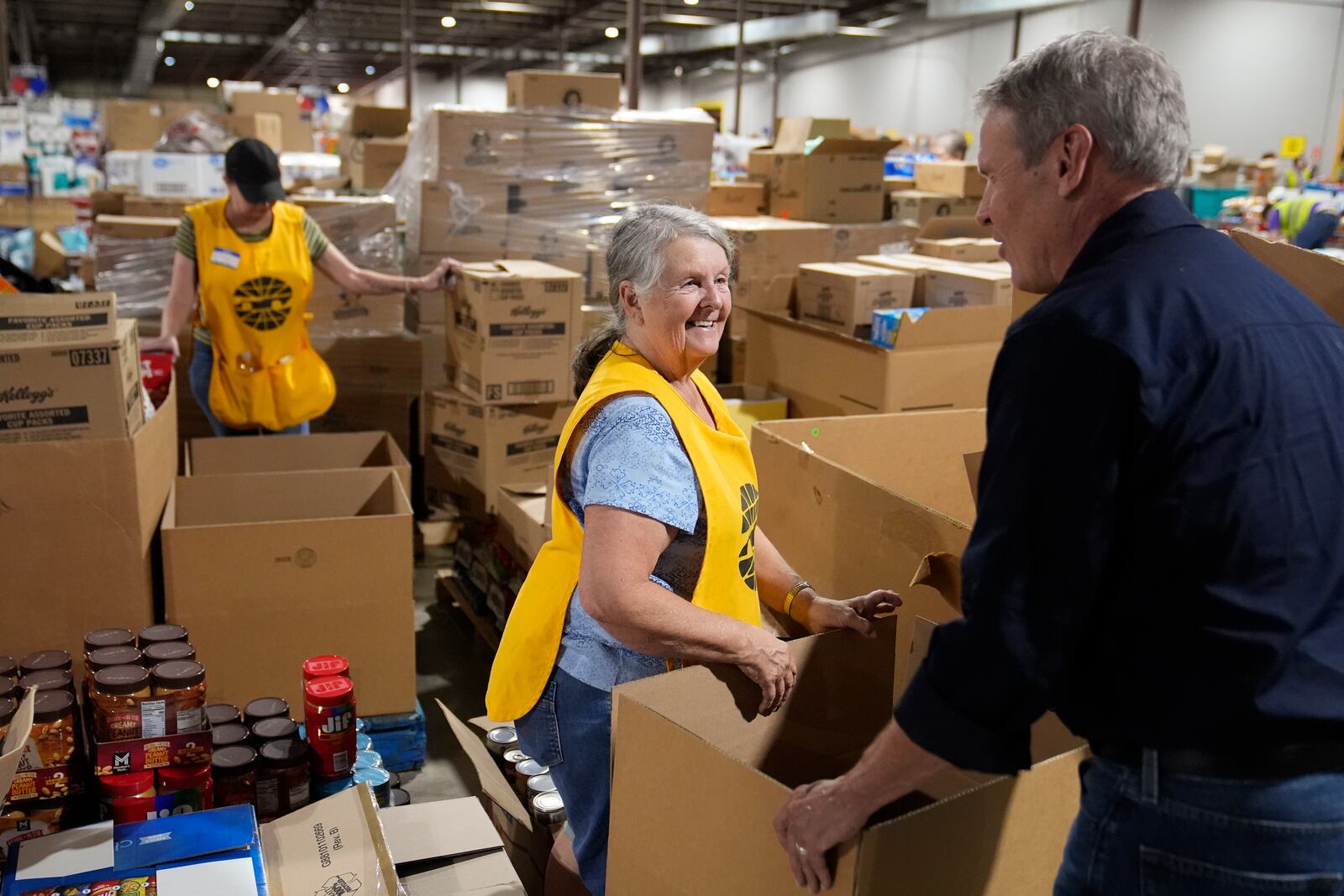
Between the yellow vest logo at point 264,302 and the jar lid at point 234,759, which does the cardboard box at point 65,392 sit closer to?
the jar lid at point 234,759

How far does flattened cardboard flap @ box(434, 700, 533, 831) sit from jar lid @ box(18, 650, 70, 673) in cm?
71

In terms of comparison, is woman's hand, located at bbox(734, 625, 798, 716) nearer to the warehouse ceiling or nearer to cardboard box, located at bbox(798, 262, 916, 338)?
cardboard box, located at bbox(798, 262, 916, 338)

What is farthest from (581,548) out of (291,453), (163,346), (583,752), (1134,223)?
(163,346)

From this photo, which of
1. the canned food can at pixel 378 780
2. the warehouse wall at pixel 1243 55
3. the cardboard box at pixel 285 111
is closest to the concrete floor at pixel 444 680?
the canned food can at pixel 378 780

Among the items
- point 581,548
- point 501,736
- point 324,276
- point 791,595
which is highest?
point 324,276

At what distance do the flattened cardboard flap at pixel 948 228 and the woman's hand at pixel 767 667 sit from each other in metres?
3.43

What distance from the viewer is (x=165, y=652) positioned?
7.13 ft

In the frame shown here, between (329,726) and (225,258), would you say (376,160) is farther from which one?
(329,726)

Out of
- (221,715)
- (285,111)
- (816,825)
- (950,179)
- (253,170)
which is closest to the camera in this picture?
(816,825)

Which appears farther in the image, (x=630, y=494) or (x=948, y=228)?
(x=948, y=228)

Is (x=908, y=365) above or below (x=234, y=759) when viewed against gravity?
above

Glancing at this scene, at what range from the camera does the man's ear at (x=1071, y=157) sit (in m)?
1.06

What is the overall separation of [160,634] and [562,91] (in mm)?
3021

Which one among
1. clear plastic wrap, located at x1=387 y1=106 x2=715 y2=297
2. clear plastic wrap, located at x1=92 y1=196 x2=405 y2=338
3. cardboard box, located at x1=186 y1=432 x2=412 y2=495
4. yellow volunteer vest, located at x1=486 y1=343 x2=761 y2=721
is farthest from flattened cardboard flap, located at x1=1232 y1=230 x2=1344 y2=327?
clear plastic wrap, located at x1=92 y1=196 x2=405 y2=338
